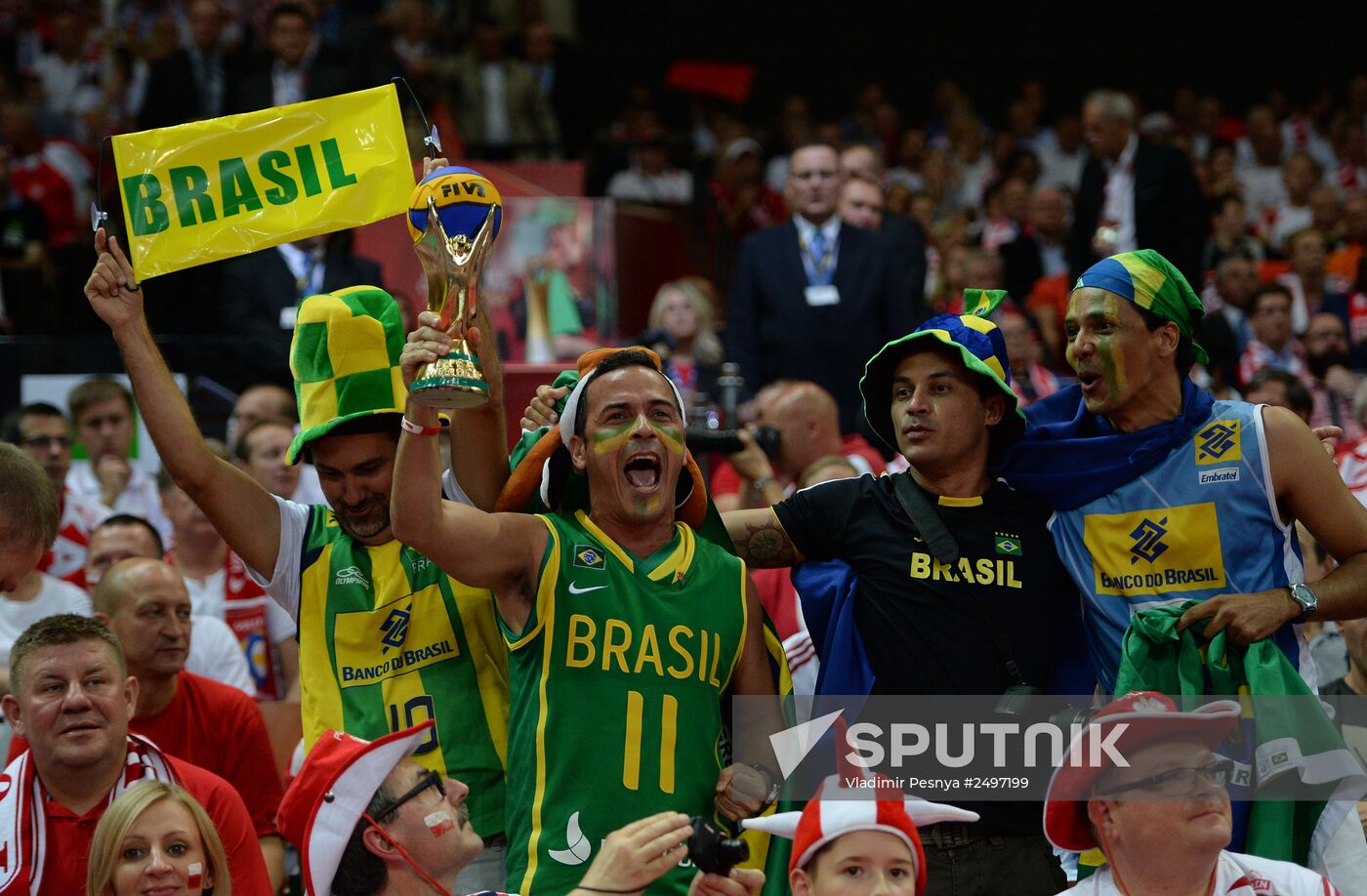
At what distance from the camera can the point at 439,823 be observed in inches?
141

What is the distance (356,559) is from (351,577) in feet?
0.21

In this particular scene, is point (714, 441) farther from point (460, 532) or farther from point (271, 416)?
point (271, 416)

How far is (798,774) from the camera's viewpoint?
4168 mm

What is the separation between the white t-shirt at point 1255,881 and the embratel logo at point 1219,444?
99cm

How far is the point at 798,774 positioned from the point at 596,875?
1.07 m

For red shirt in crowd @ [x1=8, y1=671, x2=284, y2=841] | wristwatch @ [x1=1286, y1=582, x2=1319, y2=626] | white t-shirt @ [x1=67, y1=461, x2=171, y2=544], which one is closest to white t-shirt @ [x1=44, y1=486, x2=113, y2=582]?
white t-shirt @ [x1=67, y1=461, x2=171, y2=544]

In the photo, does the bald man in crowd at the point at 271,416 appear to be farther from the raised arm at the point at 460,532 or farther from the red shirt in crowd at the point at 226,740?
the raised arm at the point at 460,532

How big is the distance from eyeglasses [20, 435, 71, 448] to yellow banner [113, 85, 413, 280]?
2831mm

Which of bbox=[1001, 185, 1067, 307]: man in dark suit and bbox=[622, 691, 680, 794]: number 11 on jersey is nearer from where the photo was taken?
bbox=[622, 691, 680, 794]: number 11 on jersey

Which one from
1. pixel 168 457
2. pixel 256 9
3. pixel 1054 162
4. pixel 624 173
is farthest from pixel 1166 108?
pixel 168 457

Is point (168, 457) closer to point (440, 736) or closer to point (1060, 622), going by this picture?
point (440, 736)

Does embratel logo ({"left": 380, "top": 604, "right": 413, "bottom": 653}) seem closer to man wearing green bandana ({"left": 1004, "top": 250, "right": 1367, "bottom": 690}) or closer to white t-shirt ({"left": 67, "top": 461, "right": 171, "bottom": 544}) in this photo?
man wearing green bandana ({"left": 1004, "top": 250, "right": 1367, "bottom": 690})

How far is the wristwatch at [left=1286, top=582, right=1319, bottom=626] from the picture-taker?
4.02 metres

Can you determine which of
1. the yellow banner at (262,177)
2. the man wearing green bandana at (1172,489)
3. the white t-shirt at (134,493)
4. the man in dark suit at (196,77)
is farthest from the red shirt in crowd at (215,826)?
the man in dark suit at (196,77)
